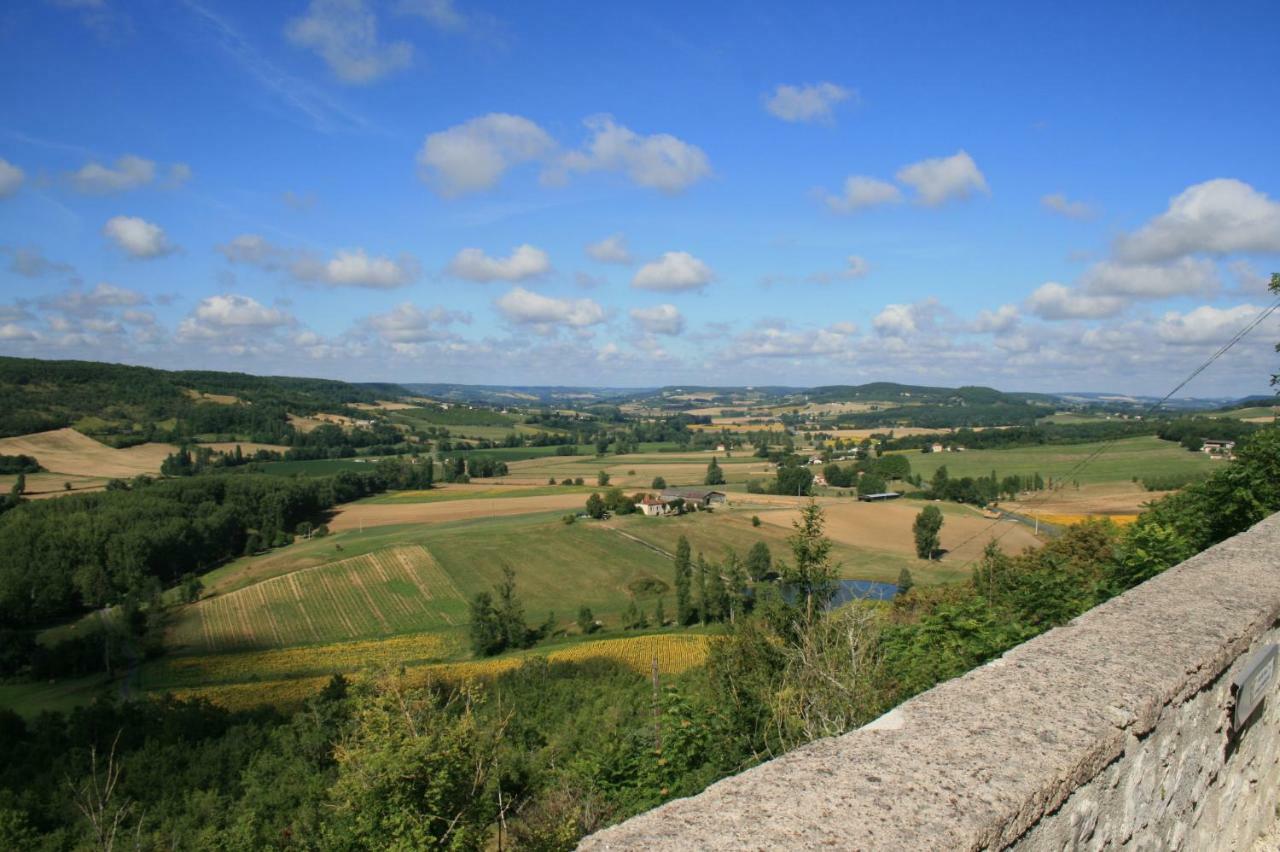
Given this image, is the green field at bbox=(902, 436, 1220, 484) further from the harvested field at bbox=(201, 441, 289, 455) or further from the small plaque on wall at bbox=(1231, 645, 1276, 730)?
the harvested field at bbox=(201, 441, 289, 455)

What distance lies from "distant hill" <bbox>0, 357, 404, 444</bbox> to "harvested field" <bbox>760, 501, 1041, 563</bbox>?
9653 cm

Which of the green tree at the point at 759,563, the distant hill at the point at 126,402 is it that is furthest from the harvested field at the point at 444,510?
the distant hill at the point at 126,402

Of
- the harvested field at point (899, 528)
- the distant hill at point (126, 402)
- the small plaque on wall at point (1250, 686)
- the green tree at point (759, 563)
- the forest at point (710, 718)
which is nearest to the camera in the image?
the small plaque on wall at point (1250, 686)

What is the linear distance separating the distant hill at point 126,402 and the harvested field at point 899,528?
317 feet

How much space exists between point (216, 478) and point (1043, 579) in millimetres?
80567

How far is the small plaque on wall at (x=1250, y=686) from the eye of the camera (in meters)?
3.32

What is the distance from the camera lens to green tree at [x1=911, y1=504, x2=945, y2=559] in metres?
54.1

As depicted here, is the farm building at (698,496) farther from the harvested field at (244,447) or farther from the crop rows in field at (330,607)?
the harvested field at (244,447)

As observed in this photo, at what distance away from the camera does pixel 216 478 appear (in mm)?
72375

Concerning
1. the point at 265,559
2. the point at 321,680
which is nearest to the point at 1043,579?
the point at 321,680

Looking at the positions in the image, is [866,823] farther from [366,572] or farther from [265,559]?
[265,559]

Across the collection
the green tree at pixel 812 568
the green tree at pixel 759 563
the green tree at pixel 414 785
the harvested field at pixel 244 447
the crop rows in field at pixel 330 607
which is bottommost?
the crop rows in field at pixel 330 607

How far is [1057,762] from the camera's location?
242cm

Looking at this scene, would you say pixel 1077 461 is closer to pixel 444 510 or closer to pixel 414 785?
pixel 444 510
